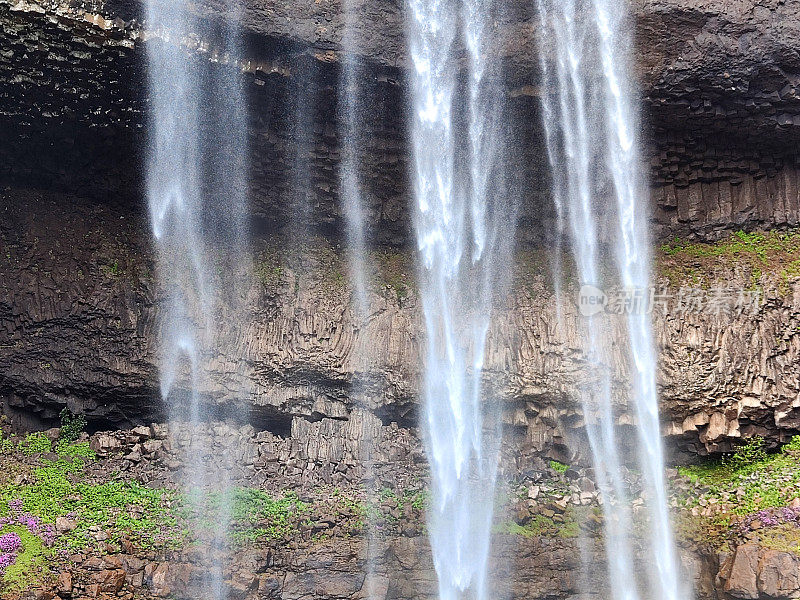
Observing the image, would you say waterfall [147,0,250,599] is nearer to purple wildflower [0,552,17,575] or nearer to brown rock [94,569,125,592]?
brown rock [94,569,125,592]

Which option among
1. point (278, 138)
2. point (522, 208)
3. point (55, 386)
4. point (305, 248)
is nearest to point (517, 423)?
point (522, 208)

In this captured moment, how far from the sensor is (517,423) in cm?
1384

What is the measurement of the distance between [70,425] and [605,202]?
10091 mm

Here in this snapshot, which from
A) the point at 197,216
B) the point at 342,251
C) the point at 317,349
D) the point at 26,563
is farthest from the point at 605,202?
the point at 26,563

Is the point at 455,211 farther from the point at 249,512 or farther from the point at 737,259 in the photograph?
the point at 249,512

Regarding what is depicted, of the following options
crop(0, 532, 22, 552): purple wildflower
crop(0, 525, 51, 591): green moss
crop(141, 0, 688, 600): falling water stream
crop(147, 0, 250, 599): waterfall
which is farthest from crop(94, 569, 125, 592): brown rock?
crop(141, 0, 688, 600): falling water stream

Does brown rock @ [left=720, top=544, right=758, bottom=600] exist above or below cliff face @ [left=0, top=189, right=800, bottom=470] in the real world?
below

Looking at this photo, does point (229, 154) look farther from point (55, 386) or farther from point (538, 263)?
point (538, 263)

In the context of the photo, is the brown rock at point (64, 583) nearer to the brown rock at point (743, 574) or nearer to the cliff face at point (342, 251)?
the cliff face at point (342, 251)

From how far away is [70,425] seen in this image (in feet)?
45.2

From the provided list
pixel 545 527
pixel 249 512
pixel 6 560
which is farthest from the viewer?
pixel 249 512

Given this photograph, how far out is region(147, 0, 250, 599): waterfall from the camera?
12875 mm

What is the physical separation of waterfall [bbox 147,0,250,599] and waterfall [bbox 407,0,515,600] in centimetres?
318

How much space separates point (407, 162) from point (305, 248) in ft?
8.00
